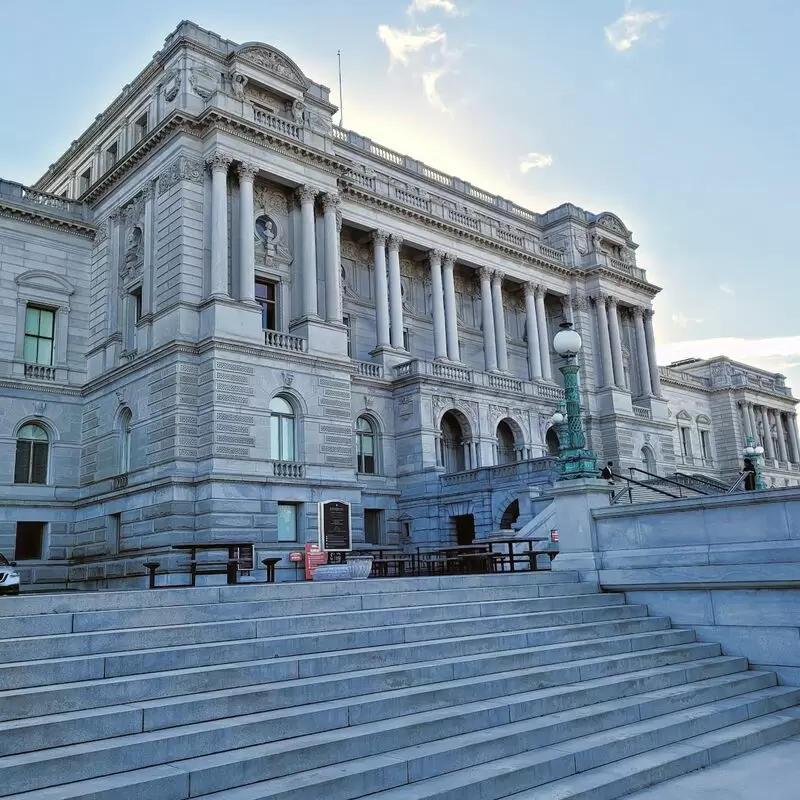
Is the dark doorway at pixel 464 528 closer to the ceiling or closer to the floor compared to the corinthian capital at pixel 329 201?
closer to the floor

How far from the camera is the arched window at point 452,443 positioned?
41.9m

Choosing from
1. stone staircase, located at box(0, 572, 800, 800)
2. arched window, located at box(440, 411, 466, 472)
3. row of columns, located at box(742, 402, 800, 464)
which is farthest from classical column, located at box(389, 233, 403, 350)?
row of columns, located at box(742, 402, 800, 464)

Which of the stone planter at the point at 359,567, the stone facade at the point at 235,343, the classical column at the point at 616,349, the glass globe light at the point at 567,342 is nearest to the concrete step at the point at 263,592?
the stone planter at the point at 359,567

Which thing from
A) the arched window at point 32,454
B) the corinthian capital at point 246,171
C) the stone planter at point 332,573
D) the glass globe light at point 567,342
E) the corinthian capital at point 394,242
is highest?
the corinthian capital at point 394,242

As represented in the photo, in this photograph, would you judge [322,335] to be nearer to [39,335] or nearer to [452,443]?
[452,443]

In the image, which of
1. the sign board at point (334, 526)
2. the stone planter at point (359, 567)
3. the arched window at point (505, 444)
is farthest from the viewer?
the arched window at point (505, 444)

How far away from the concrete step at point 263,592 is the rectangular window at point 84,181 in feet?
115

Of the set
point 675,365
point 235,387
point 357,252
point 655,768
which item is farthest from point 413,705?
point 675,365

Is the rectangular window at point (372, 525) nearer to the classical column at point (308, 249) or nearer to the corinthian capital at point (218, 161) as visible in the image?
the classical column at point (308, 249)

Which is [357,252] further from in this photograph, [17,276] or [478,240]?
[17,276]

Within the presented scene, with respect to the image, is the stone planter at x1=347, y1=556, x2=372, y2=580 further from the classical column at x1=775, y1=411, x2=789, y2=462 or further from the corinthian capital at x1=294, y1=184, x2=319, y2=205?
the classical column at x1=775, y1=411, x2=789, y2=462

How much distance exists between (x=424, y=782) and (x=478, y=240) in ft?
137

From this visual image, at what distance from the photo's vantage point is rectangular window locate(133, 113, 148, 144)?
3756 cm

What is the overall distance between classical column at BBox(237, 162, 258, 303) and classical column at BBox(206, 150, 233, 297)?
69cm
